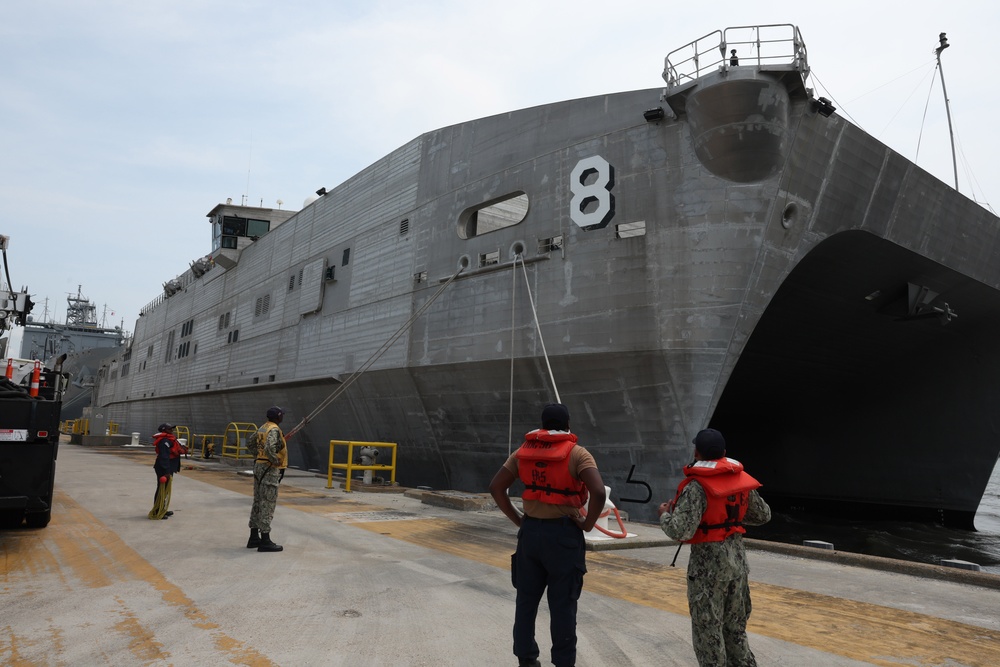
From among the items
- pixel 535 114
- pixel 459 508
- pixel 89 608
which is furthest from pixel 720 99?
pixel 89 608

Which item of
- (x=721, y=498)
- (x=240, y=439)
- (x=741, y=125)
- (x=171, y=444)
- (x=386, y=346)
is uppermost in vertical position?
(x=741, y=125)

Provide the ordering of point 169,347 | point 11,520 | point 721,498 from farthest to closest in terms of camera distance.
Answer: point 169,347
point 11,520
point 721,498

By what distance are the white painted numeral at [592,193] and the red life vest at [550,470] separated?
8.87 m

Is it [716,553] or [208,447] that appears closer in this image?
[716,553]

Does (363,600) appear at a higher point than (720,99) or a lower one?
lower

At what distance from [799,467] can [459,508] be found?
15592 millimetres

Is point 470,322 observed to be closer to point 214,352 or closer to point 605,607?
point 605,607

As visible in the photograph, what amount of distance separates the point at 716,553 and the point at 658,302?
834 cm

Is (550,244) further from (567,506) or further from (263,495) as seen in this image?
(567,506)

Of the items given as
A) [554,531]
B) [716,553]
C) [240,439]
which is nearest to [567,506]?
[554,531]

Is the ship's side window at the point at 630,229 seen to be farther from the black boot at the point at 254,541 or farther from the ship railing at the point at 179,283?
the ship railing at the point at 179,283

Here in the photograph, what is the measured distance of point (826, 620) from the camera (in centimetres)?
537

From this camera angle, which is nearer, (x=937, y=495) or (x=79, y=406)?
(x=937, y=495)

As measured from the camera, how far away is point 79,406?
199 feet
